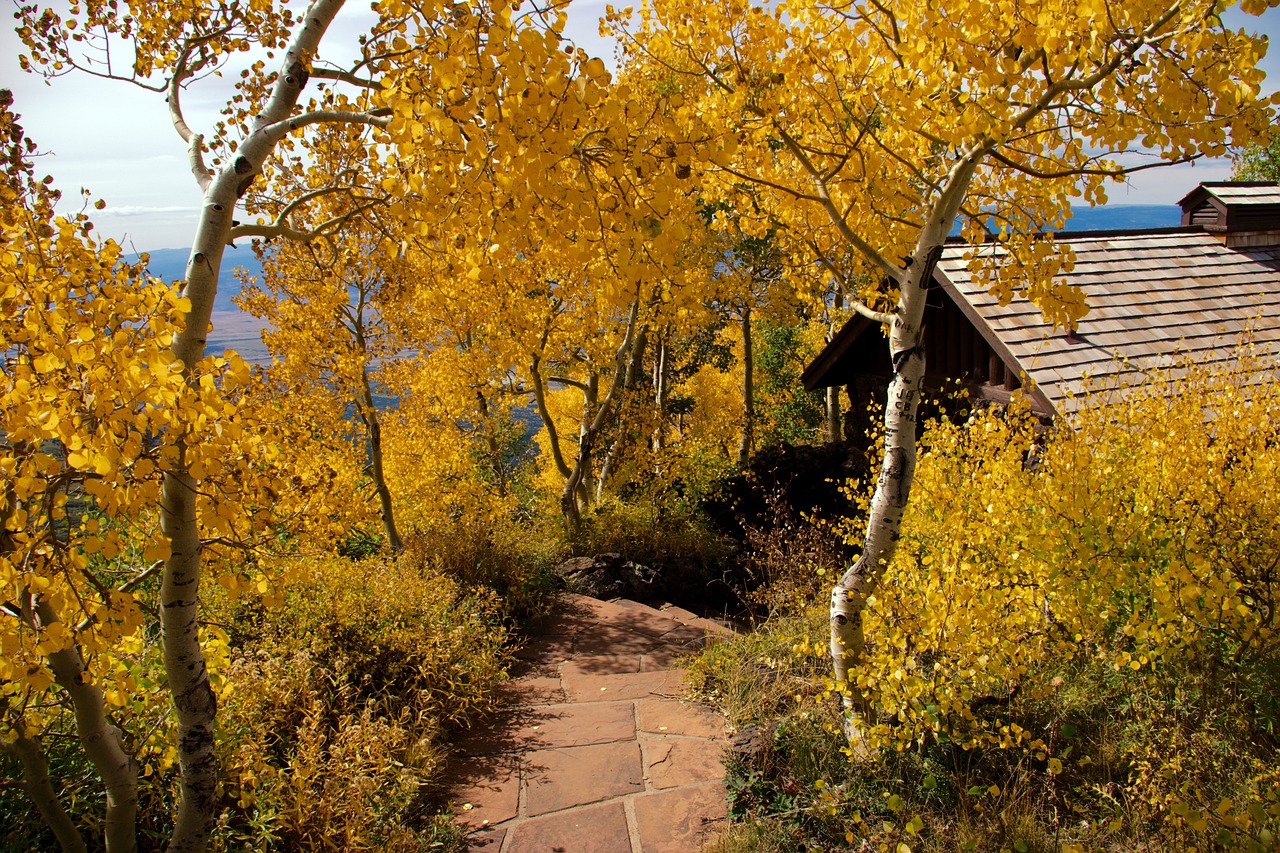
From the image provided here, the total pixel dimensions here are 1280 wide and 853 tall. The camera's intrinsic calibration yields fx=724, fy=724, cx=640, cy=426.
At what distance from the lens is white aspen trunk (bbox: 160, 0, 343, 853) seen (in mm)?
2533

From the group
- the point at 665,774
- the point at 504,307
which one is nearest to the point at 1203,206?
the point at 504,307

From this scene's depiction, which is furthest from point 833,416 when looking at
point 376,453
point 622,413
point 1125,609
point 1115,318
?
point 1125,609

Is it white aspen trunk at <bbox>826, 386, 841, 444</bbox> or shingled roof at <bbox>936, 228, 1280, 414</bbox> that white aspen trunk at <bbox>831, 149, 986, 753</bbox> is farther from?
white aspen trunk at <bbox>826, 386, 841, 444</bbox>

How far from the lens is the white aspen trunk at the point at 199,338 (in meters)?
2.53

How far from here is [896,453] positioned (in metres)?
3.58

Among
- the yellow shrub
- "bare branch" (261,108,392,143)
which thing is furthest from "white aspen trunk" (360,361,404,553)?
the yellow shrub

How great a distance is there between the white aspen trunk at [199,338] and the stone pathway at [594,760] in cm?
159

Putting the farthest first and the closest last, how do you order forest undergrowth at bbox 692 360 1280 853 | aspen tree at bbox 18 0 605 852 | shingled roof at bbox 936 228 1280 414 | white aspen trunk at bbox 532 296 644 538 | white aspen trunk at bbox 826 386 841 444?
1. white aspen trunk at bbox 826 386 841 444
2. white aspen trunk at bbox 532 296 644 538
3. shingled roof at bbox 936 228 1280 414
4. forest undergrowth at bbox 692 360 1280 853
5. aspen tree at bbox 18 0 605 852

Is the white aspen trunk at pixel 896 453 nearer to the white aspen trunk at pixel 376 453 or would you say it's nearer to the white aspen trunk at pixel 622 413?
the white aspen trunk at pixel 376 453

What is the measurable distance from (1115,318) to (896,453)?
5938mm

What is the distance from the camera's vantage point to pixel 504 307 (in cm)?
838

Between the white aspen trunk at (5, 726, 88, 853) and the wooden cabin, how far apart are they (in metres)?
6.16

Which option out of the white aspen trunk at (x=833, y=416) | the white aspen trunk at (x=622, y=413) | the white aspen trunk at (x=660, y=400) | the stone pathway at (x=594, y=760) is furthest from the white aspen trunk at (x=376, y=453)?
the white aspen trunk at (x=833, y=416)

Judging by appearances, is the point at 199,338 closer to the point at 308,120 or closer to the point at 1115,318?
the point at 308,120
